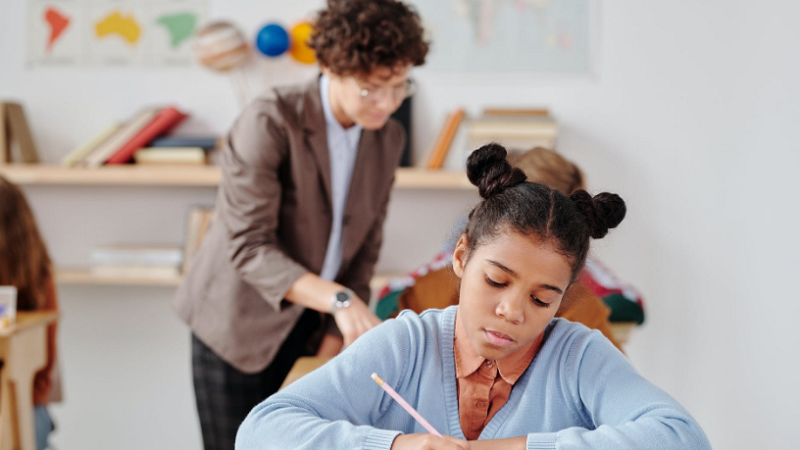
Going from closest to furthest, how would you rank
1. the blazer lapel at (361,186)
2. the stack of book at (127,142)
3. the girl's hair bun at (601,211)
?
1. the girl's hair bun at (601,211)
2. the blazer lapel at (361,186)
3. the stack of book at (127,142)

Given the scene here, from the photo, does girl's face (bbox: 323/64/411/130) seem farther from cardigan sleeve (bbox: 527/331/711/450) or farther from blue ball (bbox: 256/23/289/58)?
blue ball (bbox: 256/23/289/58)

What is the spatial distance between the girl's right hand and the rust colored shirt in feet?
0.49

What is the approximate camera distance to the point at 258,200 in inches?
64.3

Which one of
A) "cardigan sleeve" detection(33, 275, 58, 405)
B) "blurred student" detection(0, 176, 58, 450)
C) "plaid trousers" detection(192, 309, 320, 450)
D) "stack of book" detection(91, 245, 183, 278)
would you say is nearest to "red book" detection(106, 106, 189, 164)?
"stack of book" detection(91, 245, 183, 278)

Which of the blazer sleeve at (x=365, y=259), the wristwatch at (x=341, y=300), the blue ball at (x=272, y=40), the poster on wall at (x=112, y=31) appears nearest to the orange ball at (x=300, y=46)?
the blue ball at (x=272, y=40)

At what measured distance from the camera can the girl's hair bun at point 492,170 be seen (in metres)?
1.03

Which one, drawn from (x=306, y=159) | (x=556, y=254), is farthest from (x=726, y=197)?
(x=556, y=254)

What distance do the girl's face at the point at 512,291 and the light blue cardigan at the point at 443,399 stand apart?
0.08 meters

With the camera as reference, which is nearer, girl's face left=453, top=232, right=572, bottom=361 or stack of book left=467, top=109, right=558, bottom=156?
girl's face left=453, top=232, right=572, bottom=361

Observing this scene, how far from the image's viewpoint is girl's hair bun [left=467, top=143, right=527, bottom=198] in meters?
1.03

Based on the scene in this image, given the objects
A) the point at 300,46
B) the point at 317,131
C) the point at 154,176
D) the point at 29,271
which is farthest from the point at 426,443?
the point at 300,46

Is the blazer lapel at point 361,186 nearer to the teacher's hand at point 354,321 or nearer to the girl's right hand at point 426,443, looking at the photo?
the teacher's hand at point 354,321

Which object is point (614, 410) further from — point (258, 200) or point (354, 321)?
point (258, 200)

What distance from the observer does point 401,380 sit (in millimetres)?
1054
